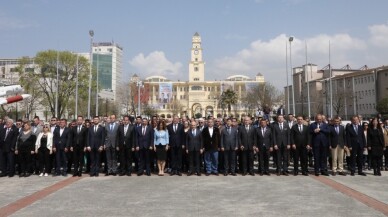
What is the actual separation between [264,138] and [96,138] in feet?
19.0

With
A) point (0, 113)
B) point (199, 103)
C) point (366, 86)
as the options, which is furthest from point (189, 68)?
point (0, 113)

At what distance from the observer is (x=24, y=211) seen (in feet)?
24.0

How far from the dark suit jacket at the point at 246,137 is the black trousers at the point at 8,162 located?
789 centimetres

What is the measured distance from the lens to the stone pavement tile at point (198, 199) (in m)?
7.18

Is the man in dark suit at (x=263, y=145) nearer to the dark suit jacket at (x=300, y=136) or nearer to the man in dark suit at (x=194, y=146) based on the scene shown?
the dark suit jacket at (x=300, y=136)

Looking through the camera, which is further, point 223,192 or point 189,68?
point 189,68

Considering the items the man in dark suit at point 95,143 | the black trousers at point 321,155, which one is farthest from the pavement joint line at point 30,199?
the black trousers at point 321,155

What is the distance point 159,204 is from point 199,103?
123m

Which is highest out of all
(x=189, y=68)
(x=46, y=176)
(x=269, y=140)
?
(x=189, y=68)

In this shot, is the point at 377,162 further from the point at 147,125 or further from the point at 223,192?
the point at 147,125

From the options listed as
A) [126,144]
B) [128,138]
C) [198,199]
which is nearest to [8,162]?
[126,144]

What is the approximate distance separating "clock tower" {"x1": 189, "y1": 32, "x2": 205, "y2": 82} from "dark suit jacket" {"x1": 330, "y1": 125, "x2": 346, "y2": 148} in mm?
126279

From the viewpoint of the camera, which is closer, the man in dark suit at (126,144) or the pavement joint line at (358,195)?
the pavement joint line at (358,195)

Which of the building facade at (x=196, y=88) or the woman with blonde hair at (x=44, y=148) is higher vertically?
the building facade at (x=196, y=88)
